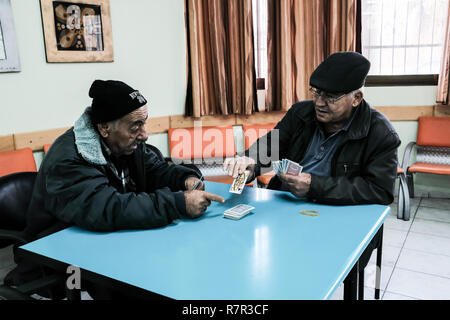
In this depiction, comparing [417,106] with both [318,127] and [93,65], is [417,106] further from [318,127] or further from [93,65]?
[93,65]

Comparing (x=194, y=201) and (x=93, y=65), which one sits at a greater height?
(x=93, y=65)

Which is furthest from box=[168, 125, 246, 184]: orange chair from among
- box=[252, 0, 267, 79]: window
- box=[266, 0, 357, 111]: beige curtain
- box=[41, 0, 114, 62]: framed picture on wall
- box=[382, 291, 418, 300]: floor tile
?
box=[382, 291, 418, 300]: floor tile

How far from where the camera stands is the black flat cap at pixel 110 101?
69.8 inches

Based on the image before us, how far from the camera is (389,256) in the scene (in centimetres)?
317

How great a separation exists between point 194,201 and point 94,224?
0.43 meters

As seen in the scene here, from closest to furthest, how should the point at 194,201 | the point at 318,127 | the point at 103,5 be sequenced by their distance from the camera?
the point at 194,201
the point at 318,127
the point at 103,5

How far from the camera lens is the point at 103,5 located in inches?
143

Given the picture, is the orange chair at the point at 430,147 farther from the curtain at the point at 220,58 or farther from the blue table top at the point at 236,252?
the blue table top at the point at 236,252

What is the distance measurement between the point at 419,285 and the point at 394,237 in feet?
2.81

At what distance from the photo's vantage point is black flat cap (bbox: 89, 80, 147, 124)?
1772mm

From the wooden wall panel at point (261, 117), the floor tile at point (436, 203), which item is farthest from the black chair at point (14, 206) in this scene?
the floor tile at point (436, 203)

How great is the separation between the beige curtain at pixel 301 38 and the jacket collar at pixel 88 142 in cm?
296

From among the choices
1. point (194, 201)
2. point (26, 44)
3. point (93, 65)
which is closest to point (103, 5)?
point (93, 65)

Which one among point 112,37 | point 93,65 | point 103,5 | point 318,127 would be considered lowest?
point 318,127
